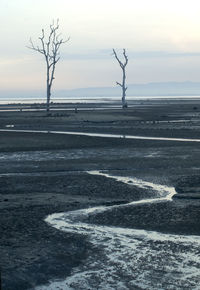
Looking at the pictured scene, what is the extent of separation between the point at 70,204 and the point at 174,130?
2320 centimetres

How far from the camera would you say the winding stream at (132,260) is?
786 centimetres

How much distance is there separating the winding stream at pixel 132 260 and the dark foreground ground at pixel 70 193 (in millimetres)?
272

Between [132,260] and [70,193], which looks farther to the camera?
[70,193]

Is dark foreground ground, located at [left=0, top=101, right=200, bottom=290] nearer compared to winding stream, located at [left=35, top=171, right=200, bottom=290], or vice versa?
winding stream, located at [left=35, top=171, right=200, bottom=290]

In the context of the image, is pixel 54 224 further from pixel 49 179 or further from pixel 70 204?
pixel 49 179

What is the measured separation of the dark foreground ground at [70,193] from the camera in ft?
30.0

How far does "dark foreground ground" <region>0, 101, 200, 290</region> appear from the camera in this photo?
30.0 ft

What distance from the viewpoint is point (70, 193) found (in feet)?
49.2

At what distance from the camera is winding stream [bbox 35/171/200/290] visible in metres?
7.86

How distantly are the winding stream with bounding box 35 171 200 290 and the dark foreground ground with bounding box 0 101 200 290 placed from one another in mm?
272

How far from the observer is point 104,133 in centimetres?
3462

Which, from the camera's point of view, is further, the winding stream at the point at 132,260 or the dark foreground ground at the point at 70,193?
the dark foreground ground at the point at 70,193

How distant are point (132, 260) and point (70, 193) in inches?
245

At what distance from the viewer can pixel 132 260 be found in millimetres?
8898
